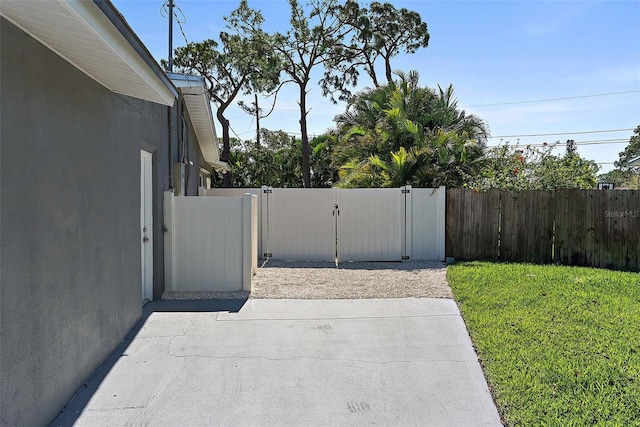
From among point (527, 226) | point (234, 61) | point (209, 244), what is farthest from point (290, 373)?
point (234, 61)

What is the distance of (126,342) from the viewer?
5.09 meters

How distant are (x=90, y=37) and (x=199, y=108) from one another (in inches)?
265

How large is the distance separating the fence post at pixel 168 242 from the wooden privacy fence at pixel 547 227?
6.11 m

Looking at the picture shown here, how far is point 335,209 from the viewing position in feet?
34.9

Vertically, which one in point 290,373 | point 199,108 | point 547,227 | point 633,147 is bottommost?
point 290,373

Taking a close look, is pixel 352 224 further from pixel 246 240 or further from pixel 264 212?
pixel 246 240

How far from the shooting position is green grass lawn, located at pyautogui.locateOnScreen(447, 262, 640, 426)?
3.65 m

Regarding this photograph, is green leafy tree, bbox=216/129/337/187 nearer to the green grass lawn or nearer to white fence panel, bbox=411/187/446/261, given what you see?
white fence panel, bbox=411/187/446/261

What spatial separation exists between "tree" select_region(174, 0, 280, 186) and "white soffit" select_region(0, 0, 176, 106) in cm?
1760

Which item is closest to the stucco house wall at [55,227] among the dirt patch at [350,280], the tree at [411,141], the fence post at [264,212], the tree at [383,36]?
the dirt patch at [350,280]

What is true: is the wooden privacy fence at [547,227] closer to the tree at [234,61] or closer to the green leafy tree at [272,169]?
the green leafy tree at [272,169]

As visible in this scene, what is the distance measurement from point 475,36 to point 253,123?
17.6m

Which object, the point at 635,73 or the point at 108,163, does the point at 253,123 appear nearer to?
the point at 635,73

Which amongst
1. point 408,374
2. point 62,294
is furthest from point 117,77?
point 408,374
